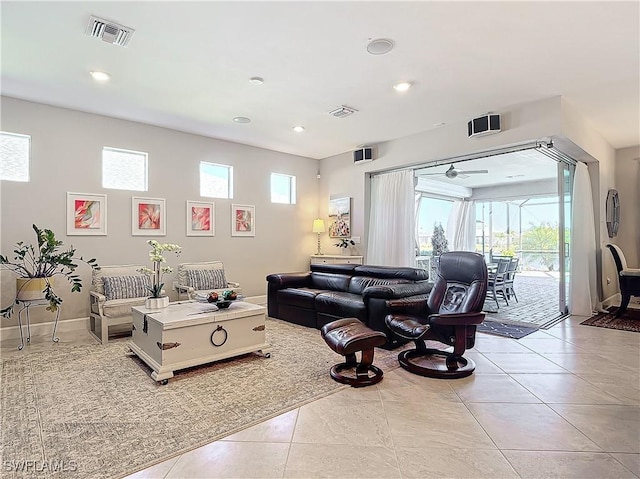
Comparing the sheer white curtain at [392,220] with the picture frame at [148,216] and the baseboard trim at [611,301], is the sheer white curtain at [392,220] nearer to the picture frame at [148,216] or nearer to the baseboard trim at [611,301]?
the baseboard trim at [611,301]

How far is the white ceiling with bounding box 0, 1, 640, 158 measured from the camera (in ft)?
8.89

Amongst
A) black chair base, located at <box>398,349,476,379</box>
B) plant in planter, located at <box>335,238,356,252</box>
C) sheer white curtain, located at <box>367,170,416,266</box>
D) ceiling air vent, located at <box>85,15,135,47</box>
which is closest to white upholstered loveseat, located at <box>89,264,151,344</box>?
ceiling air vent, located at <box>85,15,135,47</box>

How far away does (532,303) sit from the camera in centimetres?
673

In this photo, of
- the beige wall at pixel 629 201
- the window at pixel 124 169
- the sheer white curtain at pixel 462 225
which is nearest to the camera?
the window at pixel 124 169

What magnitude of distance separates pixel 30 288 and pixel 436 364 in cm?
442

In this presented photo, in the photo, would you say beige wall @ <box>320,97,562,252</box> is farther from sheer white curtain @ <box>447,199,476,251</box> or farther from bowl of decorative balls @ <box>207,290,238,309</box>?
sheer white curtain @ <box>447,199,476,251</box>

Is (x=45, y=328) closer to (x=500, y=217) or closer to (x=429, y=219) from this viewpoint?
(x=429, y=219)

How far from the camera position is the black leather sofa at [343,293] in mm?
3898

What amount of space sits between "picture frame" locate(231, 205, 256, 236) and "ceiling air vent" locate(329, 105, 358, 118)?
2.47 metres

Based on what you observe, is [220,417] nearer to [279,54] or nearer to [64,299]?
[279,54]

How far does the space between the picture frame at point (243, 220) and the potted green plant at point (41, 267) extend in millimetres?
2249

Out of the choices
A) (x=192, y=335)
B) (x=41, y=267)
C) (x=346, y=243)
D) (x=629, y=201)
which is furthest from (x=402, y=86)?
(x=629, y=201)

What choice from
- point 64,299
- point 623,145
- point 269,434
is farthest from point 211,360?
point 623,145

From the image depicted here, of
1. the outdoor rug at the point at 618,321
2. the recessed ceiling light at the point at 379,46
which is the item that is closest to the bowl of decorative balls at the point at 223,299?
the recessed ceiling light at the point at 379,46
